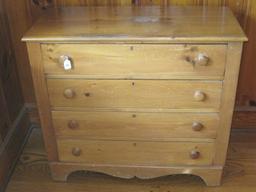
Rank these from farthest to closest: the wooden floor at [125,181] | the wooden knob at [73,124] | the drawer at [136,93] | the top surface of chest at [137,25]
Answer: the wooden floor at [125,181], the wooden knob at [73,124], the drawer at [136,93], the top surface of chest at [137,25]

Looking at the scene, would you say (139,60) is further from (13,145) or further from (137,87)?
(13,145)

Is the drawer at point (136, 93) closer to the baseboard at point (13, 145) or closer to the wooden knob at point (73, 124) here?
the wooden knob at point (73, 124)

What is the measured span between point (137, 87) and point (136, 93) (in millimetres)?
30

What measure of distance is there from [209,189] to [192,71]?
0.66 metres

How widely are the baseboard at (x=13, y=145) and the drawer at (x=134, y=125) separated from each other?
1.21 ft

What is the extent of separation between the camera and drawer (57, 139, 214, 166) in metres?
1.67

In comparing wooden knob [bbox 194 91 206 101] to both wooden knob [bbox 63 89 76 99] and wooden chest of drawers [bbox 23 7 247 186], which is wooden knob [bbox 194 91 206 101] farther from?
wooden knob [bbox 63 89 76 99]

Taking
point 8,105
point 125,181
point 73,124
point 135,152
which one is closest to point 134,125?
point 135,152

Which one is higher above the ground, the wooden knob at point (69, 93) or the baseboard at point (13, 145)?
the wooden knob at point (69, 93)

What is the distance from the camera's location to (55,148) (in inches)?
68.0

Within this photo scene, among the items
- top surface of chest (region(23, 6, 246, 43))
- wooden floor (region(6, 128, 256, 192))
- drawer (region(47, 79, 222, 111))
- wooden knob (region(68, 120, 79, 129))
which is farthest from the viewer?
wooden floor (region(6, 128, 256, 192))

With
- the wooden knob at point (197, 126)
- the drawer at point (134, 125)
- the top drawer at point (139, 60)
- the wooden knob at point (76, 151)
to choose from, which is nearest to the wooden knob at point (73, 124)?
the drawer at point (134, 125)

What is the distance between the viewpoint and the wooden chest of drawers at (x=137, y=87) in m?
1.41

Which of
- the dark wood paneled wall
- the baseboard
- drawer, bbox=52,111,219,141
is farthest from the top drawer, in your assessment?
the baseboard
